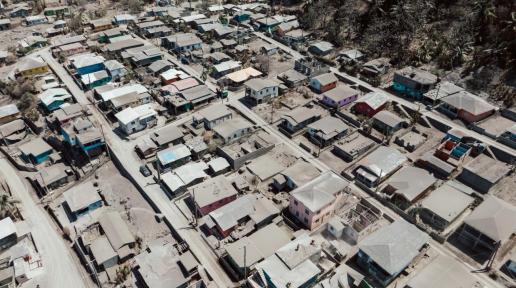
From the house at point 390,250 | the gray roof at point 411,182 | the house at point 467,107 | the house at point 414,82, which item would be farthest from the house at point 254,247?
the house at point 414,82

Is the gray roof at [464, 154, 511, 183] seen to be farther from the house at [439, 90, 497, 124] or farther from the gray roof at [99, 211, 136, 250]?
the gray roof at [99, 211, 136, 250]

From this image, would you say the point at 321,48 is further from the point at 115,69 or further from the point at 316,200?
the point at 316,200

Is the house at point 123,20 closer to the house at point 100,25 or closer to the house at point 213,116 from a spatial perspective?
the house at point 100,25

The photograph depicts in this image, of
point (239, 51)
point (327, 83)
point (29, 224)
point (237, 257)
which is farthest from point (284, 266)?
point (239, 51)

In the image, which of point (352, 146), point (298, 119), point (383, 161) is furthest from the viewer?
point (298, 119)

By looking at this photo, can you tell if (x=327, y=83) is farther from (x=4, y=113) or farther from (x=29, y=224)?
(x=4, y=113)

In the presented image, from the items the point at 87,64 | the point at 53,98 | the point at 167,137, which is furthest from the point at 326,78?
the point at 53,98

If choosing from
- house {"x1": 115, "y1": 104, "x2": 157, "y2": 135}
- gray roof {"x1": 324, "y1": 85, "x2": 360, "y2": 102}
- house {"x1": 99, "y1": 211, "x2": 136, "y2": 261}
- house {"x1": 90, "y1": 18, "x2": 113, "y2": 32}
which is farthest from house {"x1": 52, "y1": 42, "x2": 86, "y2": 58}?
gray roof {"x1": 324, "y1": 85, "x2": 360, "y2": 102}
